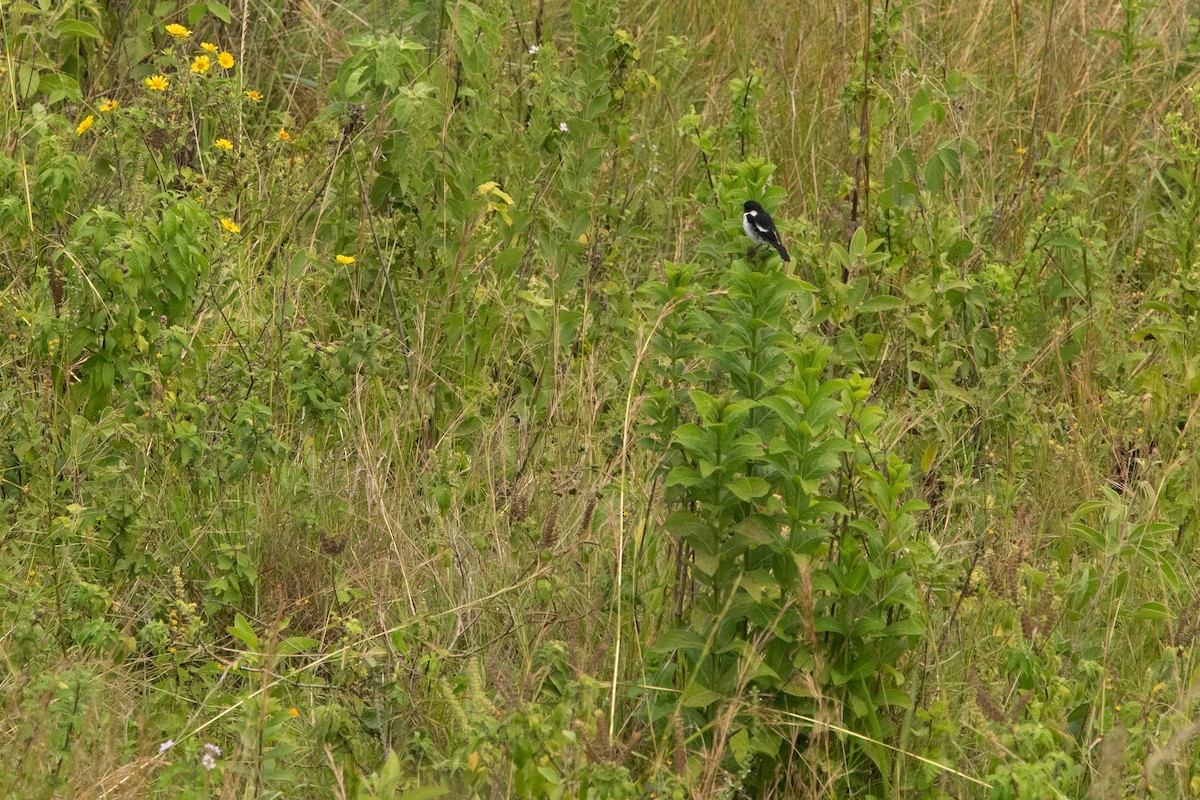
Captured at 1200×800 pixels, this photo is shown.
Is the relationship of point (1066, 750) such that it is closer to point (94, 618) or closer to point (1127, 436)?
point (1127, 436)

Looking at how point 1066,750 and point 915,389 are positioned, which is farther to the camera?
point 915,389

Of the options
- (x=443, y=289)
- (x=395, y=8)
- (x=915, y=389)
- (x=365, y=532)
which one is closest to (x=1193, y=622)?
(x=915, y=389)

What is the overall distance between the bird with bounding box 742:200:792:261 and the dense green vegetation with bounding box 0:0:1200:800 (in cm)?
5

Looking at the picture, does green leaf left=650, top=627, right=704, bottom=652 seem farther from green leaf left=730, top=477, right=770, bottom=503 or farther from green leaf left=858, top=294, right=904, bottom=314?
green leaf left=858, top=294, right=904, bottom=314

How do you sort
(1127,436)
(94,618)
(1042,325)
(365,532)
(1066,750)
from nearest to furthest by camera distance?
(1066,750) → (94,618) → (365,532) → (1127,436) → (1042,325)

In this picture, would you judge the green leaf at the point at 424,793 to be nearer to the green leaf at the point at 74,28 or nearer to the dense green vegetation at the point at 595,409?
the dense green vegetation at the point at 595,409

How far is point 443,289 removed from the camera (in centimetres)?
475

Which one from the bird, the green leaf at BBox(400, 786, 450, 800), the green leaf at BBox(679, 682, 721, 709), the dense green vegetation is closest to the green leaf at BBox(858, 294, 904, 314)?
the dense green vegetation

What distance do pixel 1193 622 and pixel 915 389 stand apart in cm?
145

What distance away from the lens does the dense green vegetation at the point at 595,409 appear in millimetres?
3033

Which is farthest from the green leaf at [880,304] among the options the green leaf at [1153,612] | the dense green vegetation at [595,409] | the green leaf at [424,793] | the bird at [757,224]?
the green leaf at [424,793]

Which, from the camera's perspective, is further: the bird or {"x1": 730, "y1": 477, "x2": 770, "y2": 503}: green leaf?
the bird

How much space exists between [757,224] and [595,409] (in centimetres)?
87

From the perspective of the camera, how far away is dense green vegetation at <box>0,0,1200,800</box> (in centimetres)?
303
